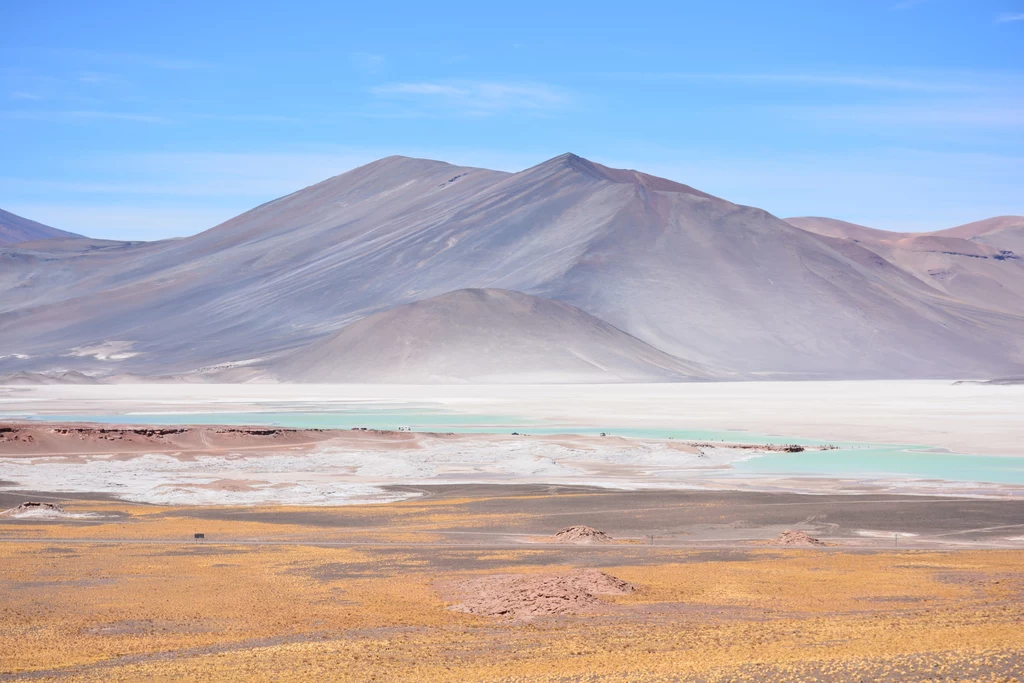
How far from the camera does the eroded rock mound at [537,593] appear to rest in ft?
42.7

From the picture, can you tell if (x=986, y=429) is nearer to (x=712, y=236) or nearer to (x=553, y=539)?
(x=553, y=539)

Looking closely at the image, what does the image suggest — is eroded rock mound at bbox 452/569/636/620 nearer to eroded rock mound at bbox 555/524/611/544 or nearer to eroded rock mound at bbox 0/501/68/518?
eroded rock mound at bbox 555/524/611/544

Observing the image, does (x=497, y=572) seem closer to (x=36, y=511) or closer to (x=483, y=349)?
(x=36, y=511)

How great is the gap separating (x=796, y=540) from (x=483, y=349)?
98.6 metres

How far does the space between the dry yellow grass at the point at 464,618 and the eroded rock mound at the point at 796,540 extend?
39.7 inches

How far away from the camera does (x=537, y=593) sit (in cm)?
1343

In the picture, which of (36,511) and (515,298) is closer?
(36,511)

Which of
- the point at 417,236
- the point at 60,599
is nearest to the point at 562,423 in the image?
the point at 60,599

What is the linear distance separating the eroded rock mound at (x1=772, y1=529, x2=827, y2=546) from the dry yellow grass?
101 centimetres

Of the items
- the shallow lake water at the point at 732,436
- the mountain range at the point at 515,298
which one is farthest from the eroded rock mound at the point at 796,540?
the mountain range at the point at 515,298

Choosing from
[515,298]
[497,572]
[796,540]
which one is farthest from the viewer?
[515,298]

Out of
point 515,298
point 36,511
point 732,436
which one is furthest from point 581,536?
point 515,298

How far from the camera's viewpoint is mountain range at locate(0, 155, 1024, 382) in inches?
4705

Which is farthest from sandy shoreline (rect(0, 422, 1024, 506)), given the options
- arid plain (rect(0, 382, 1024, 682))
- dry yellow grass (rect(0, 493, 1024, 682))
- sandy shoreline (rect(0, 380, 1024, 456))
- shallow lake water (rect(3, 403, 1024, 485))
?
sandy shoreline (rect(0, 380, 1024, 456))
